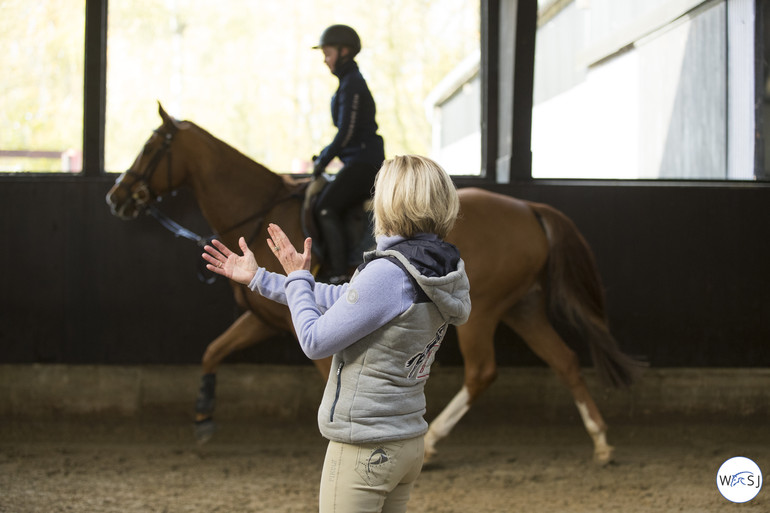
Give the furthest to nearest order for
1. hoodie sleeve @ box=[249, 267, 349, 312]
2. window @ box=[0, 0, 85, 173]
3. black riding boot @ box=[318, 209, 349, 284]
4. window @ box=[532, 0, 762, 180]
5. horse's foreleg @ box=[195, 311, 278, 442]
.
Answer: window @ box=[532, 0, 762, 180] → window @ box=[0, 0, 85, 173] → horse's foreleg @ box=[195, 311, 278, 442] → black riding boot @ box=[318, 209, 349, 284] → hoodie sleeve @ box=[249, 267, 349, 312]

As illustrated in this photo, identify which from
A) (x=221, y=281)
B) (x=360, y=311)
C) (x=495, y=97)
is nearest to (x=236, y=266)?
(x=360, y=311)

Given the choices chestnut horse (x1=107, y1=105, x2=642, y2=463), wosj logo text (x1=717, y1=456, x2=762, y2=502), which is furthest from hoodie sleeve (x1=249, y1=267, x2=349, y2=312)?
wosj logo text (x1=717, y1=456, x2=762, y2=502)

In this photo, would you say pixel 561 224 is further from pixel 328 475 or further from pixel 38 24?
pixel 38 24

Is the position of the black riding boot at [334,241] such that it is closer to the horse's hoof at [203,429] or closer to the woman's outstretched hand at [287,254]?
the horse's hoof at [203,429]

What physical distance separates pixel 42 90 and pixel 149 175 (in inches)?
51.6

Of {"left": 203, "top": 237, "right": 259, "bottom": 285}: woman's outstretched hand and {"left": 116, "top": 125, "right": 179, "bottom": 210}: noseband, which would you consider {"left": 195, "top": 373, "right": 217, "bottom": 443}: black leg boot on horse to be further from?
{"left": 203, "top": 237, "right": 259, "bottom": 285}: woman's outstretched hand

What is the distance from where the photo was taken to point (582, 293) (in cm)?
451

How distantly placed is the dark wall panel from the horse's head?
1.91ft

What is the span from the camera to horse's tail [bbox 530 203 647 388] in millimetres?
4465

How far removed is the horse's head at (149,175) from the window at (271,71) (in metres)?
0.74

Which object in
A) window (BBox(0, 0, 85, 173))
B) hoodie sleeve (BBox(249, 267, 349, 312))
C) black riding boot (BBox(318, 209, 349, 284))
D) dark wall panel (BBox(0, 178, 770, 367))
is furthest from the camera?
window (BBox(0, 0, 85, 173))

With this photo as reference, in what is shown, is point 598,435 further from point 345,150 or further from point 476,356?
point 345,150

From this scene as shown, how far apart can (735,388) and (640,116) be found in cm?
197

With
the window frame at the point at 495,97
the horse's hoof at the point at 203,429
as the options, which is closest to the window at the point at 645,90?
the window frame at the point at 495,97
